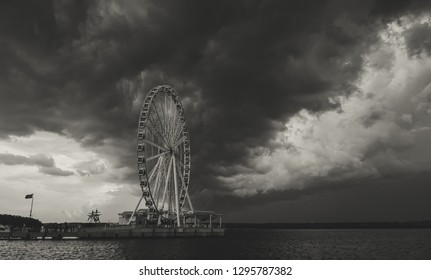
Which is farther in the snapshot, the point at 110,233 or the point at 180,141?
the point at 110,233

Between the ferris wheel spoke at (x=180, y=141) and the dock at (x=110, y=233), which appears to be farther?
the dock at (x=110, y=233)

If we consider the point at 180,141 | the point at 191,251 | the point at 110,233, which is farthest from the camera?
the point at 110,233

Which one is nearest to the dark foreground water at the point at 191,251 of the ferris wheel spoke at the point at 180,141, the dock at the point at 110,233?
the dock at the point at 110,233

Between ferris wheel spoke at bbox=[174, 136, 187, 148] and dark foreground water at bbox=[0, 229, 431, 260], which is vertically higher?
ferris wheel spoke at bbox=[174, 136, 187, 148]

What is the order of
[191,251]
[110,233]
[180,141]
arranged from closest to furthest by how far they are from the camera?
[191,251] → [180,141] → [110,233]

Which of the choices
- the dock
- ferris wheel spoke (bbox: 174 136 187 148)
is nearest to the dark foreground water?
the dock

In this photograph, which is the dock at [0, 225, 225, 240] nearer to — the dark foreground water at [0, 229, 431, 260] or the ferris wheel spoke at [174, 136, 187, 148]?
the dark foreground water at [0, 229, 431, 260]

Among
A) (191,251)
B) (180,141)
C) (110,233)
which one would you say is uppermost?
(180,141)

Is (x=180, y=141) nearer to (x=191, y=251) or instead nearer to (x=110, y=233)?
(x=110, y=233)

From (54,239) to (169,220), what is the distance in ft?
102

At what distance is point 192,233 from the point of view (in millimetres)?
121062

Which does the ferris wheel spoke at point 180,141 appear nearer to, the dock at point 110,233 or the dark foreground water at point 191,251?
the dark foreground water at point 191,251

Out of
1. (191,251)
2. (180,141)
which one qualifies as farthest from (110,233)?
(191,251)
